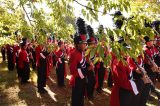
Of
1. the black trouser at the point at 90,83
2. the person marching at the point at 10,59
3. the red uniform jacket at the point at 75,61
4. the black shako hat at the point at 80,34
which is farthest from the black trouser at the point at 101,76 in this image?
the person marching at the point at 10,59

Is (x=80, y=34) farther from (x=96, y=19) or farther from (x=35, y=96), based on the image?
(x=96, y=19)

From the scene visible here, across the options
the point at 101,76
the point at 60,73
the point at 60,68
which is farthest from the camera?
the point at 60,68

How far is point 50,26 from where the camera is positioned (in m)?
6.47

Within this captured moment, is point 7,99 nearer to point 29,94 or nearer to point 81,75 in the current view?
point 29,94

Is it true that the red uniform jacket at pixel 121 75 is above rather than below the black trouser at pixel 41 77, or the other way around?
above

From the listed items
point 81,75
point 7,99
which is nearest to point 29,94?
point 7,99

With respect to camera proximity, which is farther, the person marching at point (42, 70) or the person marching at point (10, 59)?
the person marching at point (10, 59)

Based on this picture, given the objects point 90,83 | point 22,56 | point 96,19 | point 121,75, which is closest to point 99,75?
point 90,83

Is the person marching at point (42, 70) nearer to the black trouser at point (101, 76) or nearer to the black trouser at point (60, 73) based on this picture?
the black trouser at point (60, 73)

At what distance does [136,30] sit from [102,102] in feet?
23.8

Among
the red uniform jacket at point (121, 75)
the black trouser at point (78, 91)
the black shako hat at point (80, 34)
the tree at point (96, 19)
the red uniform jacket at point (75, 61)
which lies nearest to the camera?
the tree at point (96, 19)

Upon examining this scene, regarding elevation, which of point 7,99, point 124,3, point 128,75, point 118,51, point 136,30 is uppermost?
point 124,3

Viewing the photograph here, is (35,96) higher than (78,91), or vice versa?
(78,91)

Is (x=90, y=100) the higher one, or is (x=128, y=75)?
(x=128, y=75)
